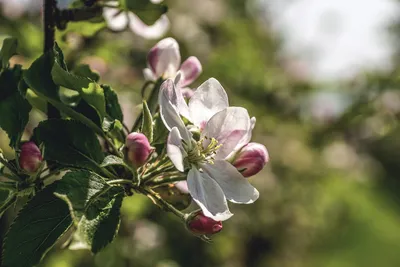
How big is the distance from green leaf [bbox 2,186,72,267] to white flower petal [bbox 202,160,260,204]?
220 mm

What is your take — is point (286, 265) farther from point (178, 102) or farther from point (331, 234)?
point (178, 102)

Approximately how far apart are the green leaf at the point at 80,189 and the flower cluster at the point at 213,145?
0.39 feet

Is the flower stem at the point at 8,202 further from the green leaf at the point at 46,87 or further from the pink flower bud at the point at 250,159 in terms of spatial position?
the pink flower bud at the point at 250,159

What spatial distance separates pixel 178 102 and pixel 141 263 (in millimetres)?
1331

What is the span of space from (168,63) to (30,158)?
1.08 feet

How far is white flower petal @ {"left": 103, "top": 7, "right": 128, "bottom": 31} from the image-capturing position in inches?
45.0

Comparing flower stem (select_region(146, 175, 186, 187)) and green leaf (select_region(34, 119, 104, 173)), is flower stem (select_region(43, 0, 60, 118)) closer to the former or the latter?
green leaf (select_region(34, 119, 104, 173))

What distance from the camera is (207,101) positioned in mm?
856

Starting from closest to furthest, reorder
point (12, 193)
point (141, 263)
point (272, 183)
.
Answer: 1. point (12, 193)
2. point (141, 263)
3. point (272, 183)

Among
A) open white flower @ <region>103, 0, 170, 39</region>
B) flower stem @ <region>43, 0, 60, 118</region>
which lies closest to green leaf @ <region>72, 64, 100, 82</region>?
flower stem @ <region>43, 0, 60, 118</region>

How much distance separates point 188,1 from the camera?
3973 millimetres

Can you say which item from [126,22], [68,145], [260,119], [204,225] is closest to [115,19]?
[126,22]

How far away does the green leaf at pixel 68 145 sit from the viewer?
79 cm

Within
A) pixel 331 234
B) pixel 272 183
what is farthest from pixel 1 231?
pixel 331 234
